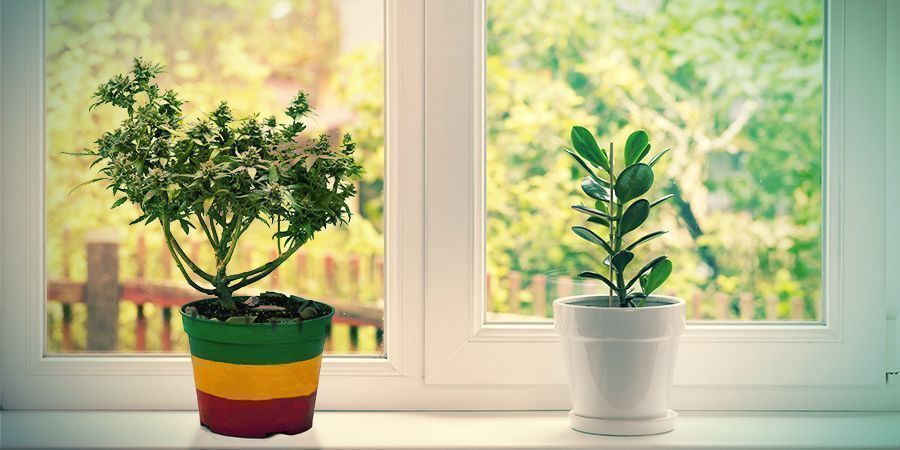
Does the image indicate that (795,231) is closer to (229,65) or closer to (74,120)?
Result: (229,65)

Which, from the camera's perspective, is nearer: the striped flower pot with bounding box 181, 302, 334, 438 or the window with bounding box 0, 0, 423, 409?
the striped flower pot with bounding box 181, 302, 334, 438

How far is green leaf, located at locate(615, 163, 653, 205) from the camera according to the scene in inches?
48.9

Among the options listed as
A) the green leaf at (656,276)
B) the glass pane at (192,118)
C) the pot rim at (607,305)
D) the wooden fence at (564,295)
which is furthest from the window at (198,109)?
the green leaf at (656,276)

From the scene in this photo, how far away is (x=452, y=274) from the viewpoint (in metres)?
1.42

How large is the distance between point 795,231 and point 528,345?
1.65ft

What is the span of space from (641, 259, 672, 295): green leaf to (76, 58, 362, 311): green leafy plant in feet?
1.53

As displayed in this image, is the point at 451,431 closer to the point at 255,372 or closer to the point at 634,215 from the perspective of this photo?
the point at 255,372

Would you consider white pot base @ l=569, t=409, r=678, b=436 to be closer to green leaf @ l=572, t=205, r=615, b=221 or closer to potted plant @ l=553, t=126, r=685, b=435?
potted plant @ l=553, t=126, r=685, b=435

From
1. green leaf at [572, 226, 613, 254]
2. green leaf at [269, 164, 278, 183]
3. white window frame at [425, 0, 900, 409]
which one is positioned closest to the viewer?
green leaf at [269, 164, 278, 183]

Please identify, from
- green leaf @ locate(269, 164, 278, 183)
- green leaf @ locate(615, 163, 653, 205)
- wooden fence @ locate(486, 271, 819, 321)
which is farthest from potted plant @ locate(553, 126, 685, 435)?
green leaf @ locate(269, 164, 278, 183)

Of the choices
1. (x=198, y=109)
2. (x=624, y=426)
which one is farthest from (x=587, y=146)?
(x=198, y=109)

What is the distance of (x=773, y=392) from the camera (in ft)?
4.70

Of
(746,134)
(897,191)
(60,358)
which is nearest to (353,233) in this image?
(60,358)

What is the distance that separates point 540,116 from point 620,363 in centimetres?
46
